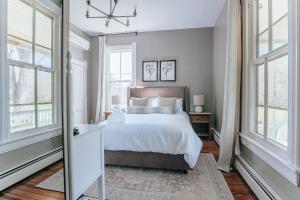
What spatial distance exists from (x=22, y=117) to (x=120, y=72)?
482cm

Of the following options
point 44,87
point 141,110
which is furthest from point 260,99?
point 141,110

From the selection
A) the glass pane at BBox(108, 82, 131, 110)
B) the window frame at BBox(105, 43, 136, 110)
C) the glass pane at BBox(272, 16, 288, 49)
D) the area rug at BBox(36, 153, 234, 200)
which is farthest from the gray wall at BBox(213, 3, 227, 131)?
the glass pane at BBox(108, 82, 131, 110)

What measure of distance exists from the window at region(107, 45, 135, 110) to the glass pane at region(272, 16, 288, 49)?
12.7 ft

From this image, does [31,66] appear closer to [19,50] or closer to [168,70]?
[19,50]

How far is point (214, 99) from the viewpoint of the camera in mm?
4816

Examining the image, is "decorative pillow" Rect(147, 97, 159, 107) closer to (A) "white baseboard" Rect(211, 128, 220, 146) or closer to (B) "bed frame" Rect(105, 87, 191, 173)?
(A) "white baseboard" Rect(211, 128, 220, 146)

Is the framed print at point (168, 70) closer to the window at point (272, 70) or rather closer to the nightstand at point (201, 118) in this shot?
the nightstand at point (201, 118)

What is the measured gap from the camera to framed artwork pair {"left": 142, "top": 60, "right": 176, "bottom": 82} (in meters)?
5.11

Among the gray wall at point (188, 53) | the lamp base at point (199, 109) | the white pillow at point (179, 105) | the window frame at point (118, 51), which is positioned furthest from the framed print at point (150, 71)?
the lamp base at point (199, 109)

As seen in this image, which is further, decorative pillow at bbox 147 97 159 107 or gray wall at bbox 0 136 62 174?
decorative pillow at bbox 147 97 159 107

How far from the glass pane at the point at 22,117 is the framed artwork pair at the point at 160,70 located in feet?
14.6

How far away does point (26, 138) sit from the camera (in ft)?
2.69

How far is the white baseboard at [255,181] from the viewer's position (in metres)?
1.71

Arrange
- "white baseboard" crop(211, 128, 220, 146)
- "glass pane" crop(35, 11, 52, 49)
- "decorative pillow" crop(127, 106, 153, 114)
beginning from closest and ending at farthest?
1. "glass pane" crop(35, 11, 52, 49)
2. "white baseboard" crop(211, 128, 220, 146)
3. "decorative pillow" crop(127, 106, 153, 114)
